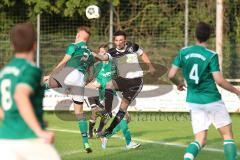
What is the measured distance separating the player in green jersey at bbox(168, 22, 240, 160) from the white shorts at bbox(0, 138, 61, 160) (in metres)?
3.06

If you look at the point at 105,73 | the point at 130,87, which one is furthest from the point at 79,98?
the point at 105,73

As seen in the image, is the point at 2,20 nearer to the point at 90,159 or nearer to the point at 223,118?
the point at 90,159

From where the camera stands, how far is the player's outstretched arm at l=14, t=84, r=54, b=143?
516 cm

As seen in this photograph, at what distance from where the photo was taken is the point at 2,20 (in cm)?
1947

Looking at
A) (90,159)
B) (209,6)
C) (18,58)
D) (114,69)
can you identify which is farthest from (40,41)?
(18,58)

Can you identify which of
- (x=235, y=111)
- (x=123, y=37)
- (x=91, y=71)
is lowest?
(x=235, y=111)

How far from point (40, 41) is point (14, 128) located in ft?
44.2

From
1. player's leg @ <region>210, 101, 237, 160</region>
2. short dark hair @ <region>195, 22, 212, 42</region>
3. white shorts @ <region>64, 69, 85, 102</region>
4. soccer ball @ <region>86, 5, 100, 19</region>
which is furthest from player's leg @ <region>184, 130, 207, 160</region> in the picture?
soccer ball @ <region>86, 5, 100, 19</region>

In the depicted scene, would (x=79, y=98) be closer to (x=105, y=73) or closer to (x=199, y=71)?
(x=105, y=73)

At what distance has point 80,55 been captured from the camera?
11.1 m

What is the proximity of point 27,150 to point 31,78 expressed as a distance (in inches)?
21.8

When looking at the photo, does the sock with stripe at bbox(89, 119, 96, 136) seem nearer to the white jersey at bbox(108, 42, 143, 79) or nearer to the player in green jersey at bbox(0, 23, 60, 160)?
the white jersey at bbox(108, 42, 143, 79)

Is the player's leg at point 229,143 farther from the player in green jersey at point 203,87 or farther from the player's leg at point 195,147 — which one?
the player's leg at point 195,147

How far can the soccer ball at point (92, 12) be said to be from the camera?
18.5 m
